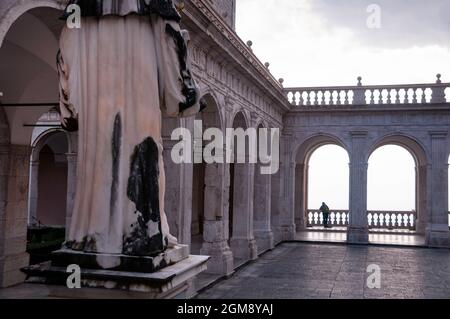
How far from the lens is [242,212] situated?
14.3 m

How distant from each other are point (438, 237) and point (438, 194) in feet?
5.68

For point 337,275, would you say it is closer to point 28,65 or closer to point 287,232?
point 287,232

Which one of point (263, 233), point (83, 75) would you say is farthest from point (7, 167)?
point (263, 233)

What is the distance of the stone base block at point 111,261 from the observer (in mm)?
2582

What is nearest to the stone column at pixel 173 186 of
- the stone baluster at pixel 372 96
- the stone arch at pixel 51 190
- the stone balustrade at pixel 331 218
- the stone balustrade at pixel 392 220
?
the stone baluster at pixel 372 96

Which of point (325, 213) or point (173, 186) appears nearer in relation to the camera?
point (173, 186)

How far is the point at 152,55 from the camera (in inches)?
111

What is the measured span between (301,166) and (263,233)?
23.8ft

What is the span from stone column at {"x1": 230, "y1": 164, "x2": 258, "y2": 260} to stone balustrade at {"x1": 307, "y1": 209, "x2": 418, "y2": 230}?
1116 cm

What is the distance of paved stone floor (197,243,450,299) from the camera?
34.0 feet

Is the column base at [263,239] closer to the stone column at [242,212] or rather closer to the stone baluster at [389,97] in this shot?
the stone column at [242,212]

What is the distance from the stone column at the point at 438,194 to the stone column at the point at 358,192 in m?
2.54

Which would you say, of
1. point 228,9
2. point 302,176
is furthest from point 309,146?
point 228,9

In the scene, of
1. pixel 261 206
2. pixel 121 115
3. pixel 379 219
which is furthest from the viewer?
pixel 379 219
